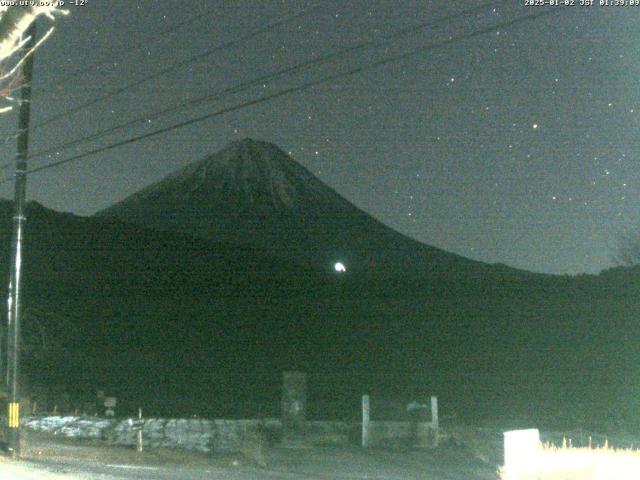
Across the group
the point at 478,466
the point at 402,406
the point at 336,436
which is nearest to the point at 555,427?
the point at 402,406

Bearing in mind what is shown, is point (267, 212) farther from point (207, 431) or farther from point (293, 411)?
point (207, 431)

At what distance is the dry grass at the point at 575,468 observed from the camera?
12.4m

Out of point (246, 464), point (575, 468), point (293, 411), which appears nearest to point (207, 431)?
point (293, 411)

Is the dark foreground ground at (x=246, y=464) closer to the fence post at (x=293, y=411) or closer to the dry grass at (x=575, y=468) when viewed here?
the fence post at (x=293, y=411)

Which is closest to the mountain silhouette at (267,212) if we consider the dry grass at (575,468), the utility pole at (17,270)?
the utility pole at (17,270)

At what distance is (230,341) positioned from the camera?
41.5m

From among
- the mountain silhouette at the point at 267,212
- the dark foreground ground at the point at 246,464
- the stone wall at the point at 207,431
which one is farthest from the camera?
the mountain silhouette at the point at 267,212

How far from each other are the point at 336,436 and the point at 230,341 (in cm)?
2095

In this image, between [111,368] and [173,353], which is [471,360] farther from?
[111,368]

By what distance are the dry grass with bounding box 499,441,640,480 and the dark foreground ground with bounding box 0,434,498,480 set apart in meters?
1.51

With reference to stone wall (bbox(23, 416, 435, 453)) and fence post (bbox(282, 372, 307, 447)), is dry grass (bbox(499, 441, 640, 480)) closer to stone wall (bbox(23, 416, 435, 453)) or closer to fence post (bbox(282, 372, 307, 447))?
fence post (bbox(282, 372, 307, 447))

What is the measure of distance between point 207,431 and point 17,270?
19.1 feet

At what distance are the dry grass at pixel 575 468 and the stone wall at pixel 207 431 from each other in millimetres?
7367

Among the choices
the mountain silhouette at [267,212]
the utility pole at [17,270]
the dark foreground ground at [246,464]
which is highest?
the mountain silhouette at [267,212]
